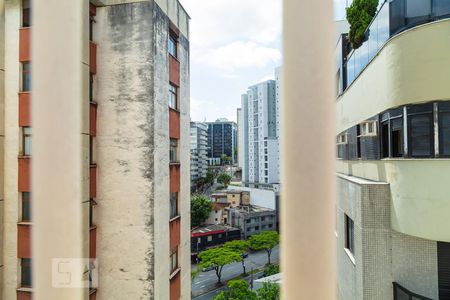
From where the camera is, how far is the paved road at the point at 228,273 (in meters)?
28.6

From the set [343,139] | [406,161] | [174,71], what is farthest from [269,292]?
A: [406,161]

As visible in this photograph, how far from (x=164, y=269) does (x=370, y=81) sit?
6584 millimetres

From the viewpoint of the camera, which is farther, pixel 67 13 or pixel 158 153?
pixel 158 153

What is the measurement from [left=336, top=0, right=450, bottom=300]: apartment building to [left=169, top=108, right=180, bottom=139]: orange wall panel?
15.7 ft

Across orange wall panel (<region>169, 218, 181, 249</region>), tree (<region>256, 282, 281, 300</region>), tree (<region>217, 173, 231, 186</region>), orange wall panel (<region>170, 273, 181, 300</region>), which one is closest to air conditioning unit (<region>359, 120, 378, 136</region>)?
orange wall panel (<region>169, 218, 181, 249</region>)

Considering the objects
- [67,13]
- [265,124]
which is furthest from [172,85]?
[265,124]

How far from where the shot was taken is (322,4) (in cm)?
165

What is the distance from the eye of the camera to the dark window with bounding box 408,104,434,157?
5.09m

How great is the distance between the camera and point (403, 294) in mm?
5641

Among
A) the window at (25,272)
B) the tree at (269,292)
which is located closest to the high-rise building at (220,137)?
the tree at (269,292)

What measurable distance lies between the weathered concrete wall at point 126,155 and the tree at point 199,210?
33.5 m

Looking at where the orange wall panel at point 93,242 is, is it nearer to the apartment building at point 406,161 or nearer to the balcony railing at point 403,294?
the apartment building at point 406,161

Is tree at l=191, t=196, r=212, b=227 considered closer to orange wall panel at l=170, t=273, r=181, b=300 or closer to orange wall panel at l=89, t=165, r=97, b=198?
orange wall panel at l=170, t=273, r=181, b=300

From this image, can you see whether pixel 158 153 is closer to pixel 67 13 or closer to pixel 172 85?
pixel 172 85
